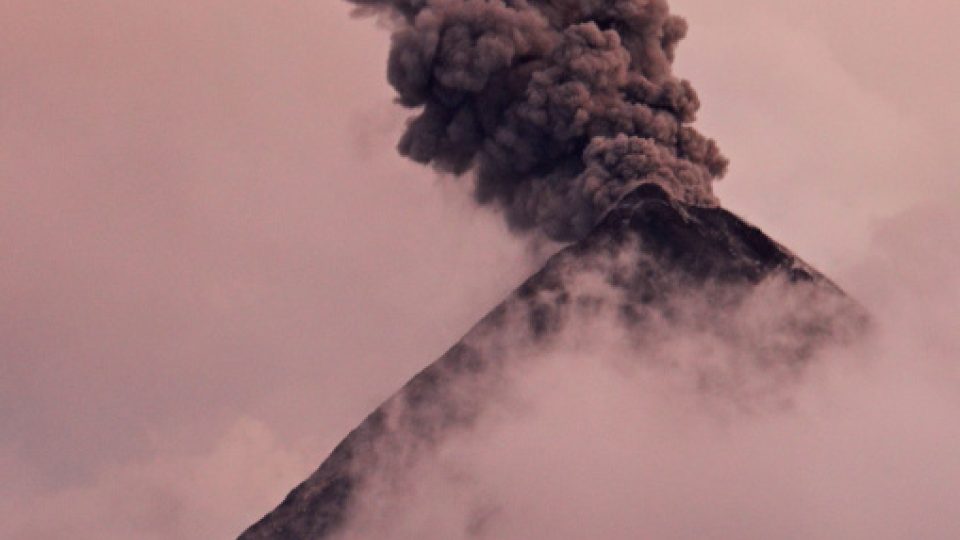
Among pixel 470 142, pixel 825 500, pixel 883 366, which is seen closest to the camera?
pixel 825 500

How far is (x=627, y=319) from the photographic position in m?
79.8

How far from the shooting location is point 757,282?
76625 millimetres

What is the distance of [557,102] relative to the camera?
71250mm

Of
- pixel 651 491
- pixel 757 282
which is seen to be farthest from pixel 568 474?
pixel 757 282

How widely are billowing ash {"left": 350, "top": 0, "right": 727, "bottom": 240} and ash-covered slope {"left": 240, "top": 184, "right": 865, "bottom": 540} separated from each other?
56.0 inches

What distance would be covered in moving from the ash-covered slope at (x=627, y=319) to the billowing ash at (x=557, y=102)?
4.67 feet

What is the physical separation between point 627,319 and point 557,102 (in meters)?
11.9

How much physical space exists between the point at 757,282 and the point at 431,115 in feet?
44.4

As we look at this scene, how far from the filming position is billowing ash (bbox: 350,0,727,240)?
71.2m

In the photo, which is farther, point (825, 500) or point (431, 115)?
point (431, 115)

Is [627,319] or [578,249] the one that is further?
[627,319]

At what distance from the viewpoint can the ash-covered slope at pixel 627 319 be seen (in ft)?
242

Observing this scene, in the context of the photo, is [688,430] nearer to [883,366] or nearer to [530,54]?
[883,366]

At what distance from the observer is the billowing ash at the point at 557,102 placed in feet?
234
